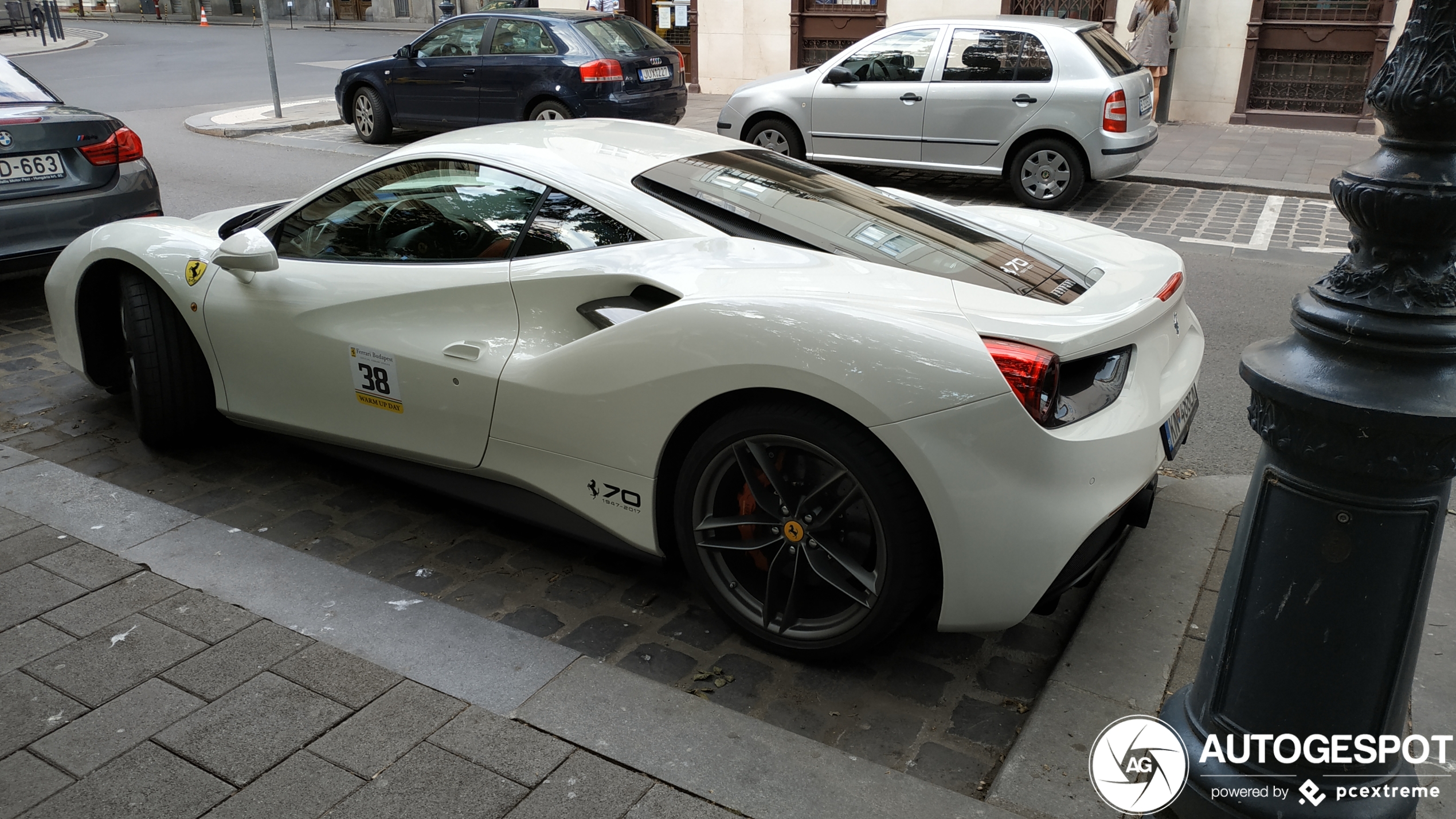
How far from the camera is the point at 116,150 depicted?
6.47m

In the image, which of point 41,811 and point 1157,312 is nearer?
point 41,811

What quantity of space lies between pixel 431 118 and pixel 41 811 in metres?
11.6

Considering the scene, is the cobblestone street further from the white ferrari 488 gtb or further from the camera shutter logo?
the camera shutter logo

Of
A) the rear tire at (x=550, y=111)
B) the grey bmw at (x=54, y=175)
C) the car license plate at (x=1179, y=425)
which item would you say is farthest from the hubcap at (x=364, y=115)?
the car license plate at (x=1179, y=425)

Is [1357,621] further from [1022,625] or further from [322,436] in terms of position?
[322,436]

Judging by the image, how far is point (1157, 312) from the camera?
10.00 feet

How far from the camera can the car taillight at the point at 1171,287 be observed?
314 cm

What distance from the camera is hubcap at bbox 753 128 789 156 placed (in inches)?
434

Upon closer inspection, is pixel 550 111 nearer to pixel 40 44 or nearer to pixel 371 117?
pixel 371 117

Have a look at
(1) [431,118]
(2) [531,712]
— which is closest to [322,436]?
(2) [531,712]

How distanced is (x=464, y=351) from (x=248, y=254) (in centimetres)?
99

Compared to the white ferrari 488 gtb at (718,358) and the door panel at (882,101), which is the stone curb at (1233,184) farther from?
the white ferrari 488 gtb at (718,358)

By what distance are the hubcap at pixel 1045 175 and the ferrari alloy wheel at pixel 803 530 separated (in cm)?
756

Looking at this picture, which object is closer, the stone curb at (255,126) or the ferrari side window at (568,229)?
the ferrari side window at (568,229)
